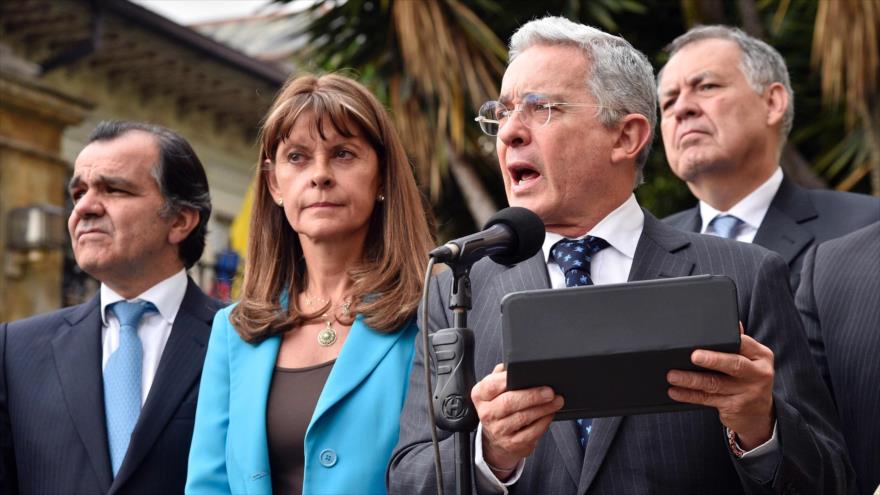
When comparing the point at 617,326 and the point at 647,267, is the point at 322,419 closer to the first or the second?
the point at 647,267

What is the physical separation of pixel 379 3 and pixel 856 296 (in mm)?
7381

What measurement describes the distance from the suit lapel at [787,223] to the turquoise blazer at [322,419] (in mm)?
1599

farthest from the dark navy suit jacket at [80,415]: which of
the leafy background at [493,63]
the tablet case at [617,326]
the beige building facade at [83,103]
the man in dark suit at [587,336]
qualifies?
the beige building facade at [83,103]

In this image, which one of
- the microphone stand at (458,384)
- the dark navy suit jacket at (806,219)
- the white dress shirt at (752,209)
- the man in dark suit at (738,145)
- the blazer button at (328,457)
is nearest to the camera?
the microphone stand at (458,384)

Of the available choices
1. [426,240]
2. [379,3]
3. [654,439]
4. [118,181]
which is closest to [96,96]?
[379,3]

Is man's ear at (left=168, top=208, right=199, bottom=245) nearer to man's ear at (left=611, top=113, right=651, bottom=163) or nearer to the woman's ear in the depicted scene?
the woman's ear

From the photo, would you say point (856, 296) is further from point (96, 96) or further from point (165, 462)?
point (96, 96)

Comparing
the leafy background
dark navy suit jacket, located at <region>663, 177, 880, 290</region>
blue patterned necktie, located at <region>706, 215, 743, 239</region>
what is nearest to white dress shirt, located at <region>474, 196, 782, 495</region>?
dark navy suit jacket, located at <region>663, 177, 880, 290</region>

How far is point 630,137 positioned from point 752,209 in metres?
1.63

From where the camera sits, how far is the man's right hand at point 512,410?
8.59ft

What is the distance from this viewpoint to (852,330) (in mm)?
3727

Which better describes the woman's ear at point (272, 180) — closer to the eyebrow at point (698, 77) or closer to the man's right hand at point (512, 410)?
the man's right hand at point (512, 410)

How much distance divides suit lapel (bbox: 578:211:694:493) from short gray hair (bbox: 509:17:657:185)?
1.04 ft

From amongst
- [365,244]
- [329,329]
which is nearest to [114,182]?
[365,244]
